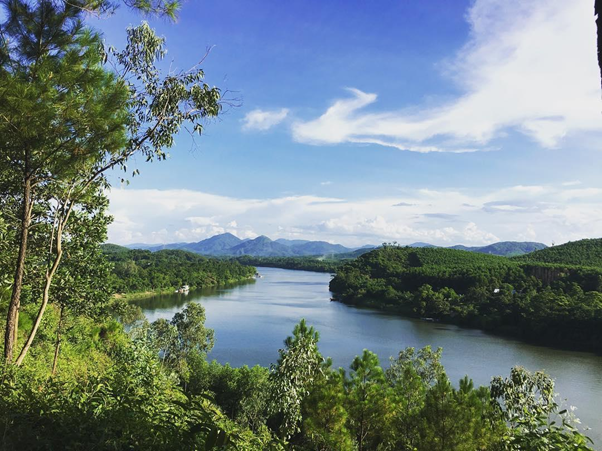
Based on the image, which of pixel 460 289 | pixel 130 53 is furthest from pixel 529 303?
pixel 130 53

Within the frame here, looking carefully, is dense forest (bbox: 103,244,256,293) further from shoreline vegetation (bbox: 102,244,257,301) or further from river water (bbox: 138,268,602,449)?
river water (bbox: 138,268,602,449)

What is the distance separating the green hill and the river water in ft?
86.5

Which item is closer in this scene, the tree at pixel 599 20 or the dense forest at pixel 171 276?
the tree at pixel 599 20

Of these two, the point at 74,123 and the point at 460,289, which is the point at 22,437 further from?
the point at 460,289

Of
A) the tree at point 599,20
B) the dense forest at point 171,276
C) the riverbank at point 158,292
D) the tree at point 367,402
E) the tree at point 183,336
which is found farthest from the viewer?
the dense forest at point 171,276

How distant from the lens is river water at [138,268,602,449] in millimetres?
18625

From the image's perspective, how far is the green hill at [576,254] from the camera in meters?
48.4

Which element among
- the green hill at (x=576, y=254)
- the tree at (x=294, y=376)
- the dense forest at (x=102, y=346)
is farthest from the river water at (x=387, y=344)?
the green hill at (x=576, y=254)

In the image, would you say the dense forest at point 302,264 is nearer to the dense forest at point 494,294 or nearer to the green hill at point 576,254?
the dense forest at point 494,294

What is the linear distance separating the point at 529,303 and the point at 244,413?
2737cm

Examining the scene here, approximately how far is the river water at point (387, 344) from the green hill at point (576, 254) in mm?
26359

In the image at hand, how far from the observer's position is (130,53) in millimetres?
4484

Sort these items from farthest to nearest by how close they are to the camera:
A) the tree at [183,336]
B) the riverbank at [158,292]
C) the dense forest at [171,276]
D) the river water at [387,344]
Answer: the dense forest at [171,276]
the riverbank at [158,292]
the river water at [387,344]
the tree at [183,336]

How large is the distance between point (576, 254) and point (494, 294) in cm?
2078
